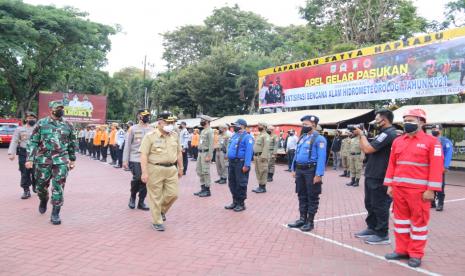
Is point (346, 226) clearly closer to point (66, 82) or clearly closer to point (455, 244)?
point (455, 244)

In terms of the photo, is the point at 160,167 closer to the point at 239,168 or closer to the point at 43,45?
the point at 239,168

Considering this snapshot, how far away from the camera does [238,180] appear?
317 inches

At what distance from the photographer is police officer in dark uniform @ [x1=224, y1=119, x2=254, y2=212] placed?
8.08 metres

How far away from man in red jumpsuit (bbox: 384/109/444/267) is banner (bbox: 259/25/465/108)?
1325 cm

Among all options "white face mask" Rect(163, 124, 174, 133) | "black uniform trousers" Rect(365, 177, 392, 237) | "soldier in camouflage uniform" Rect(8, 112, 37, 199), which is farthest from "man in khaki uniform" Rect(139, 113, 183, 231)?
"soldier in camouflage uniform" Rect(8, 112, 37, 199)

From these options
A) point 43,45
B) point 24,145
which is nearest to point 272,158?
point 24,145

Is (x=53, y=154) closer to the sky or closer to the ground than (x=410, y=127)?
closer to the ground

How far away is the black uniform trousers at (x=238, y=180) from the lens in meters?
8.05

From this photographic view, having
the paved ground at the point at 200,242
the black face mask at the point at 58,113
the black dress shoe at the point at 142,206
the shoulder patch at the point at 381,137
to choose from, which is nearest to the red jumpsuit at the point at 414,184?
the paved ground at the point at 200,242

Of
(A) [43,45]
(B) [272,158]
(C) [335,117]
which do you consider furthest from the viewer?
(A) [43,45]

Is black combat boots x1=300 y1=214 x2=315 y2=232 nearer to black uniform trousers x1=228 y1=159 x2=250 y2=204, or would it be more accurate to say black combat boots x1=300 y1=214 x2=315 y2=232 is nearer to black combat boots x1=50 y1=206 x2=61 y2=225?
black uniform trousers x1=228 y1=159 x2=250 y2=204

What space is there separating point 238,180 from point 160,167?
2.06 m

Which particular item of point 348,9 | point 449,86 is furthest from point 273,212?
point 348,9

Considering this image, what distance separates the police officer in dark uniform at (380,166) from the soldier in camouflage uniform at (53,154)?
4424 millimetres
